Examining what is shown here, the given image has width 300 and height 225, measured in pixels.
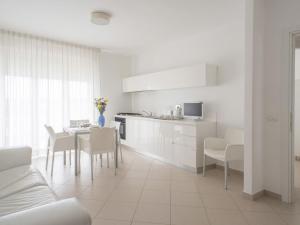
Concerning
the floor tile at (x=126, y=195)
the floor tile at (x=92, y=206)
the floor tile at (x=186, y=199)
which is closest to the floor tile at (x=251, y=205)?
the floor tile at (x=186, y=199)

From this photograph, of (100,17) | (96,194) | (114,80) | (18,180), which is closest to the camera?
(18,180)

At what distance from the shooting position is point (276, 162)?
2471 millimetres

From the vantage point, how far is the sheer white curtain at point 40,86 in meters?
3.97

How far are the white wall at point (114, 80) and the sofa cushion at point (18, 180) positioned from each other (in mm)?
3462

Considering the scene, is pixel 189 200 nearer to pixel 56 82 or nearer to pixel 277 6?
pixel 277 6

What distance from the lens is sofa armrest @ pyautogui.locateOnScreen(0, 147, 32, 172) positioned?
7.21 feet

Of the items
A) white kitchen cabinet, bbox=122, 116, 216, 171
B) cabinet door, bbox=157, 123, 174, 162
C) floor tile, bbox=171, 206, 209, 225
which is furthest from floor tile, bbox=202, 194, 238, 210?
cabinet door, bbox=157, 123, 174, 162

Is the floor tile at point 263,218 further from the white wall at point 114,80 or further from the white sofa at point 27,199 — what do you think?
the white wall at point 114,80

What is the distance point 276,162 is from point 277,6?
6.50 ft

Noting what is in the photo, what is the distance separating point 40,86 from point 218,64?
3869 mm

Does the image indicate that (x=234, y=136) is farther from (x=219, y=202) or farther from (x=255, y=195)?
(x=219, y=202)

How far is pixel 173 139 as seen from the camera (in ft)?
12.5

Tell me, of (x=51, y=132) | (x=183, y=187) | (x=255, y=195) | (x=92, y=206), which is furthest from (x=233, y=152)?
(x=51, y=132)

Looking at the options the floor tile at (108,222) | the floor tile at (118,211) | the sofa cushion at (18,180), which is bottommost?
the floor tile at (108,222)
